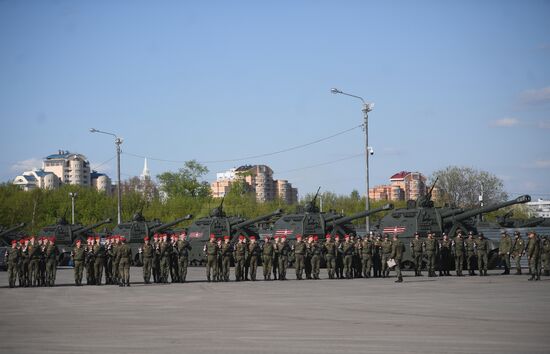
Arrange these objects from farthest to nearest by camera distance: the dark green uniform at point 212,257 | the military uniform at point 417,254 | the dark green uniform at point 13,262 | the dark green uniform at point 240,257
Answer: the military uniform at point 417,254 → the dark green uniform at point 240,257 → the dark green uniform at point 212,257 → the dark green uniform at point 13,262

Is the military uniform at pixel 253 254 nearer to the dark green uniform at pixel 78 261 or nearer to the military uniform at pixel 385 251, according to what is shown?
the military uniform at pixel 385 251

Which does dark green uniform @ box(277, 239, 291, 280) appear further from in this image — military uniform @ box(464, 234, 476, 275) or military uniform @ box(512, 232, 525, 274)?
military uniform @ box(512, 232, 525, 274)

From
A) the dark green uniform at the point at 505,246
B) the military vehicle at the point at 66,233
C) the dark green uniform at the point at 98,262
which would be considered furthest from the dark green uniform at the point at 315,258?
the military vehicle at the point at 66,233

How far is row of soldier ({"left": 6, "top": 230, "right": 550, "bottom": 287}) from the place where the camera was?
2725 centimetres

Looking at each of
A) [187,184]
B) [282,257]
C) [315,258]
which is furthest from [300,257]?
[187,184]

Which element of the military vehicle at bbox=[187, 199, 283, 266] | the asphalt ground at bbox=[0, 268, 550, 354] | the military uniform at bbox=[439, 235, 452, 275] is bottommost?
the asphalt ground at bbox=[0, 268, 550, 354]

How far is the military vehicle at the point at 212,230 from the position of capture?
42938 millimetres

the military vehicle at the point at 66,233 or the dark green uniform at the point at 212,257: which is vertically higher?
the military vehicle at the point at 66,233

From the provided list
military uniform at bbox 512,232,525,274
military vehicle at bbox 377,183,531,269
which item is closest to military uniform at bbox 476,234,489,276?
military uniform at bbox 512,232,525,274

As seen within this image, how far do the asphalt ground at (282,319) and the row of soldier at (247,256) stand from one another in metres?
2.35

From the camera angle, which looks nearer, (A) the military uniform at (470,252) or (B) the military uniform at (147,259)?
(B) the military uniform at (147,259)

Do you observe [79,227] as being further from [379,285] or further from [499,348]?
[499,348]

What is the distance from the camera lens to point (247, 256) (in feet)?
95.9

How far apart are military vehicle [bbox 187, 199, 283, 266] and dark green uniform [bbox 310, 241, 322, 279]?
486 inches
